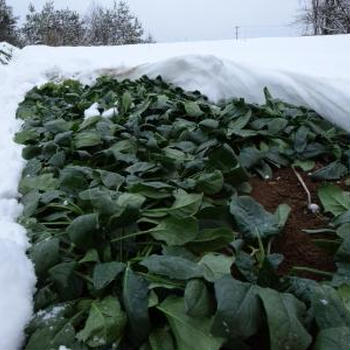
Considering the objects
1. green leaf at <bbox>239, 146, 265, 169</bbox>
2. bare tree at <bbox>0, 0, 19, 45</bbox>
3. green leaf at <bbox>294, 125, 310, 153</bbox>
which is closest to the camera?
green leaf at <bbox>239, 146, 265, 169</bbox>

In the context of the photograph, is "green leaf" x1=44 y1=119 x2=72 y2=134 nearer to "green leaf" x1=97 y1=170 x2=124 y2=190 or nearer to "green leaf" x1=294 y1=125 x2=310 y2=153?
"green leaf" x1=97 y1=170 x2=124 y2=190

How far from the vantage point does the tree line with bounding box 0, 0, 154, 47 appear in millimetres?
18984

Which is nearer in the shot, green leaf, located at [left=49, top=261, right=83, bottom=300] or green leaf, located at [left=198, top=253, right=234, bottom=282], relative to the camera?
green leaf, located at [left=198, top=253, right=234, bottom=282]

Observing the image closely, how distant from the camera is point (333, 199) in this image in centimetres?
169

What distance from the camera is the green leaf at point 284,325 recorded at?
3.22ft

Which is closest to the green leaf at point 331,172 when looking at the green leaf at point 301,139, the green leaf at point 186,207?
the green leaf at point 301,139

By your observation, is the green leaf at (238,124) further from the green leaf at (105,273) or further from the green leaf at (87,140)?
the green leaf at (105,273)

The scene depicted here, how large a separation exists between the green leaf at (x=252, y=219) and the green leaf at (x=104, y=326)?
480 mm

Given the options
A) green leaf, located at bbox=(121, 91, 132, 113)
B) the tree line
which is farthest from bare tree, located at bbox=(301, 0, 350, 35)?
green leaf, located at bbox=(121, 91, 132, 113)

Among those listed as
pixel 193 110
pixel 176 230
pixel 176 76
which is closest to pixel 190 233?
pixel 176 230

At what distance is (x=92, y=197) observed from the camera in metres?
1.49

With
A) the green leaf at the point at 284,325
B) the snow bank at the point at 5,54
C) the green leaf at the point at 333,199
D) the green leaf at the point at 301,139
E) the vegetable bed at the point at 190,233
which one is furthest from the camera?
the snow bank at the point at 5,54

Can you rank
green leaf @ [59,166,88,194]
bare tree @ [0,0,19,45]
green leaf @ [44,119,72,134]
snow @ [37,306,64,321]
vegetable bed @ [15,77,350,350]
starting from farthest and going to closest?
bare tree @ [0,0,19,45], green leaf @ [44,119,72,134], green leaf @ [59,166,88,194], snow @ [37,306,64,321], vegetable bed @ [15,77,350,350]

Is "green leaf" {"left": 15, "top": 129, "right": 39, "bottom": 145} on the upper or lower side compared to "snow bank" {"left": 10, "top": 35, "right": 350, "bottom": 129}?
lower
